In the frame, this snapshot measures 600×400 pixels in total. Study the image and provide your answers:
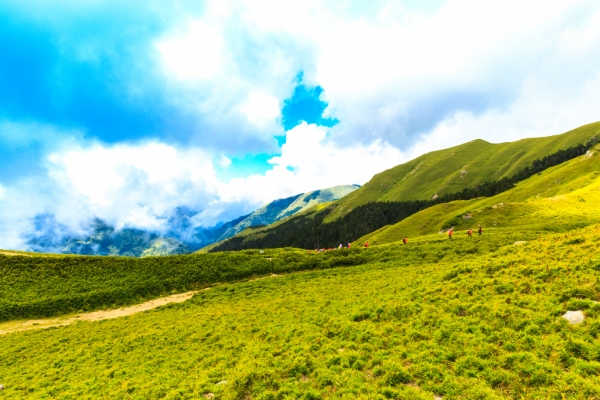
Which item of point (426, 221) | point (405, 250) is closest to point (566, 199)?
point (426, 221)

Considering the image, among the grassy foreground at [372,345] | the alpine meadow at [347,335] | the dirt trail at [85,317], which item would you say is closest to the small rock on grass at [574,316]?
the alpine meadow at [347,335]

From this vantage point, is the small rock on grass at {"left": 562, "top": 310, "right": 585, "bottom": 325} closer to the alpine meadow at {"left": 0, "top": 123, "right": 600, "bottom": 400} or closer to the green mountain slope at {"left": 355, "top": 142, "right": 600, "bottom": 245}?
the alpine meadow at {"left": 0, "top": 123, "right": 600, "bottom": 400}

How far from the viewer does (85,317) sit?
3656 cm

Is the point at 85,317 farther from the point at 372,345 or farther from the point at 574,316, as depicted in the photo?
the point at 574,316

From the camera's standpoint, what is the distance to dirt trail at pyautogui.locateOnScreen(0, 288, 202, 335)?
34.1 meters

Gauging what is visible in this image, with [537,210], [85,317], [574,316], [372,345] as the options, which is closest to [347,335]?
[372,345]

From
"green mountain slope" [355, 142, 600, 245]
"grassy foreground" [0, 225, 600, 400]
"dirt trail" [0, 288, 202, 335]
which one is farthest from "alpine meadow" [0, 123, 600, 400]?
"green mountain slope" [355, 142, 600, 245]

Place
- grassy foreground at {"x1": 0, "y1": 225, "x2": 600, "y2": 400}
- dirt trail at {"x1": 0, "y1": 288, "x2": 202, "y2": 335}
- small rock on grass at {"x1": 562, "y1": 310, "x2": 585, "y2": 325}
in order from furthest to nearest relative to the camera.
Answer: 1. dirt trail at {"x1": 0, "y1": 288, "x2": 202, "y2": 335}
2. small rock on grass at {"x1": 562, "y1": 310, "x2": 585, "y2": 325}
3. grassy foreground at {"x1": 0, "y1": 225, "x2": 600, "y2": 400}

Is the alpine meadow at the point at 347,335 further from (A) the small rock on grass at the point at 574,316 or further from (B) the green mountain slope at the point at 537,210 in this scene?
(B) the green mountain slope at the point at 537,210

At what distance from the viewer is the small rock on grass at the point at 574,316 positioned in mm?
13059

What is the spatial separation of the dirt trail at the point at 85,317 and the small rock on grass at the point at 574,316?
134ft

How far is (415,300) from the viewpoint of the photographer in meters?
20.1

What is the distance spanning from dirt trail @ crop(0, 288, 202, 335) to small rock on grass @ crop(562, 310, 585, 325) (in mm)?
40698

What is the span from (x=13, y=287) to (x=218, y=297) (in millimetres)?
34411
